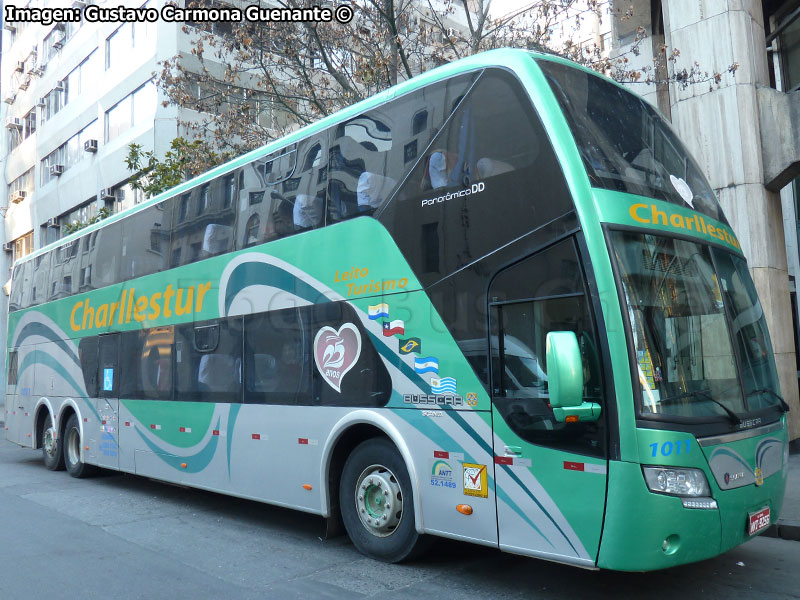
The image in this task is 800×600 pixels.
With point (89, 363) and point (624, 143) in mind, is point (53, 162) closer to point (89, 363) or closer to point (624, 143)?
point (89, 363)

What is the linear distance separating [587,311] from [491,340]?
89cm

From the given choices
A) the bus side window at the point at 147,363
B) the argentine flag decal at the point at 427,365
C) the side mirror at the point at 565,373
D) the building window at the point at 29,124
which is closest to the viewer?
the side mirror at the point at 565,373

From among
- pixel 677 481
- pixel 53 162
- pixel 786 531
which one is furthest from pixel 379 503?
pixel 53 162

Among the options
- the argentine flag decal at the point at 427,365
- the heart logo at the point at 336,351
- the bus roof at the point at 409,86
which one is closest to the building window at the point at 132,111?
the bus roof at the point at 409,86

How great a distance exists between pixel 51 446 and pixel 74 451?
Result: 1.02 metres

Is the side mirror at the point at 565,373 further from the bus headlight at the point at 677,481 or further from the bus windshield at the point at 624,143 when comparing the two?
the bus windshield at the point at 624,143

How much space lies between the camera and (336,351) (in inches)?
274

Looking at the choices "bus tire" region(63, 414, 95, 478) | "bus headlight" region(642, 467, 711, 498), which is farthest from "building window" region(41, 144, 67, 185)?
"bus headlight" region(642, 467, 711, 498)

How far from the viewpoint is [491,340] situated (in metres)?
5.57

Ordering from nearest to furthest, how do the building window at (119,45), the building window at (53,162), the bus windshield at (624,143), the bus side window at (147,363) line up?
1. the bus windshield at (624,143)
2. the bus side window at (147,363)
3. the building window at (119,45)
4. the building window at (53,162)

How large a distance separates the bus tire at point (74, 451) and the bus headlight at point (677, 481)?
10.2 metres

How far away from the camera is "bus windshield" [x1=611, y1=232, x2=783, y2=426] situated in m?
4.83

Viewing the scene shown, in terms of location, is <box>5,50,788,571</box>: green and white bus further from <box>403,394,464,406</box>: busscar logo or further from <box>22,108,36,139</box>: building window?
<box>22,108,36,139</box>: building window

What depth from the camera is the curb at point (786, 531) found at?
23.5 ft
